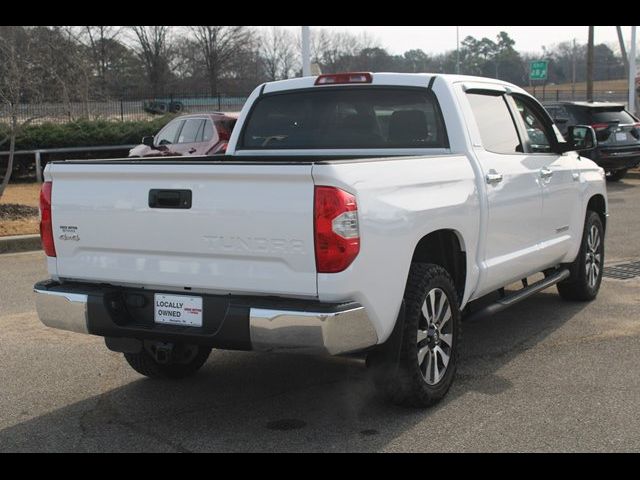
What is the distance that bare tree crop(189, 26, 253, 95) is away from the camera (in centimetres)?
6234

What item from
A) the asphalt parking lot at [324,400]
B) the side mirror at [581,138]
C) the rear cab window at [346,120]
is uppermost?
the rear cab window at [346,120]

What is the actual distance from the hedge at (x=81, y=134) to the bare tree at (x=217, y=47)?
135 ft

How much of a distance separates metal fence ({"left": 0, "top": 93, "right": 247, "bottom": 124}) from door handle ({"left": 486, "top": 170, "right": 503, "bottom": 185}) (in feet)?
34.8

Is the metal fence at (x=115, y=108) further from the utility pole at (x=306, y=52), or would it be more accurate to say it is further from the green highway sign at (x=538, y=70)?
the green highway sign at (x=538, y=70)

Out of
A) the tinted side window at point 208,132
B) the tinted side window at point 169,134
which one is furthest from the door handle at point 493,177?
the tinted side window at point 169,134

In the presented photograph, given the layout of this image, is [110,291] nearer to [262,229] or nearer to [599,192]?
[262,229]

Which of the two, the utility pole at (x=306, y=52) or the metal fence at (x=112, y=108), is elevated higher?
the utility pole at (x=306, y=52)

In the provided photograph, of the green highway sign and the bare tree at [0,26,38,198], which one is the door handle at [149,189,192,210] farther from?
the green highway sign

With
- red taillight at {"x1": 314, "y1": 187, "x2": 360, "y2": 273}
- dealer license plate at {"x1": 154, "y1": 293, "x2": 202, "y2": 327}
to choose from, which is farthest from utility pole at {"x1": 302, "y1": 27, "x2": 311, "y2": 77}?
red taillight at {"x1": 314, "y1": 187, "x2": 360, "y2": 273}

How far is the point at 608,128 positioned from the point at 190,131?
336 inches

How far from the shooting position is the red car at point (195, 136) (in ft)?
49.7

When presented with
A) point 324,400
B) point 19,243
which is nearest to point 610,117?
point 19,243

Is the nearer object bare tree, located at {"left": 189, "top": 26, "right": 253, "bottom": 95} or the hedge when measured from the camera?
the hedge
